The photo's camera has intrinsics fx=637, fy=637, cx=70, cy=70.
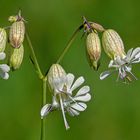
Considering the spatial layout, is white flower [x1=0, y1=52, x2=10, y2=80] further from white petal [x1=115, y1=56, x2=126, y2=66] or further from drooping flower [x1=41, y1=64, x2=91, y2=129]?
white petal [x1=115, y1=56, x2=126, y2=66]

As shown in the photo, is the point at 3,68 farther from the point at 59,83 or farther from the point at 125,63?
the point at 125,63

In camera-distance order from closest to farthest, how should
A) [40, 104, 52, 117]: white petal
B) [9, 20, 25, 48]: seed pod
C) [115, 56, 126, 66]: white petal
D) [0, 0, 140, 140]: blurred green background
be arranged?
[40, 104, 52, 117]: white petal
[9, 20, 25, 48]: seed pod
[115, 56, 126, 66]: white petal
[0, 0, 140, 140]: blurred green background

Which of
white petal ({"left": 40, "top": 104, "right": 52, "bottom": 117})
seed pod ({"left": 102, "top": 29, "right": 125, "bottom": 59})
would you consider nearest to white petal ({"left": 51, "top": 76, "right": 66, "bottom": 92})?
white petal ({"left": 40, "top": 104, "right": 52, "bottom": 117})

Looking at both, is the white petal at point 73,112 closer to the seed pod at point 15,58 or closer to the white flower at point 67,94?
the white flower at point 67,94

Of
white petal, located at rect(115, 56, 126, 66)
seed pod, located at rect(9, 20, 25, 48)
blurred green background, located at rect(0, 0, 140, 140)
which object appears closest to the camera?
seed pod, located at rect(9, 20, 25, 48)

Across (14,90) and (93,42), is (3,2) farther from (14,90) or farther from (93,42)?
(93,42)

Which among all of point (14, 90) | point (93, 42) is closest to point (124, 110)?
point (14, 90)
